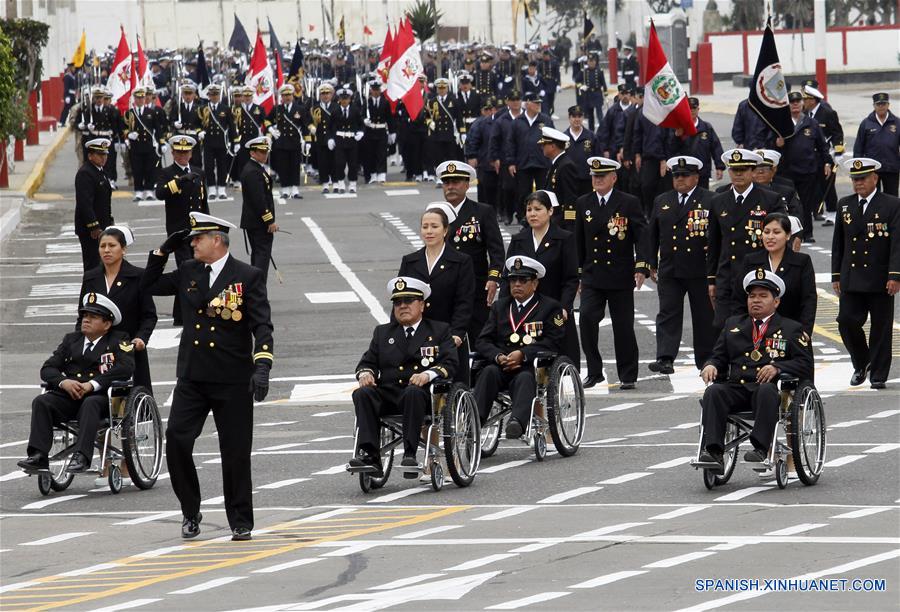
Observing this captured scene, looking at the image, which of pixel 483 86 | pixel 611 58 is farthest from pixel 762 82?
pixel 611 58

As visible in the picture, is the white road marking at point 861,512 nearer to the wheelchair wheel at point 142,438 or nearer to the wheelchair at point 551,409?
the wheelchair at point 551,409

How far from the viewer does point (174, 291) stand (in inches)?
515

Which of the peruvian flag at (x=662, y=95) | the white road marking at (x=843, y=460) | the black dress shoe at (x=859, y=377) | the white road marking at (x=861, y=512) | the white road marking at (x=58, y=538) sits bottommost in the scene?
the black dress shoe at (x=859, y=377)

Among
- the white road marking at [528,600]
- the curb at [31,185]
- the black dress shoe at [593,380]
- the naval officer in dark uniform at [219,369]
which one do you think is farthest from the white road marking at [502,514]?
the curb at [31,185]

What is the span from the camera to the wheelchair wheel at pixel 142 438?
13.8m

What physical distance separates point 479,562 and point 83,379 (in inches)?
172

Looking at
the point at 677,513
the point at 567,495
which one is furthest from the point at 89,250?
the point at 677,513

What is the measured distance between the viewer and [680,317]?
1883 cm

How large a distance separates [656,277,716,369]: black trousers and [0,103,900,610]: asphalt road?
Result: 0.30m

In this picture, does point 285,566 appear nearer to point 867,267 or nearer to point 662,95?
point 867,267

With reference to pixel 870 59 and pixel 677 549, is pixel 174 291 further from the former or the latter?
pixel 870 59

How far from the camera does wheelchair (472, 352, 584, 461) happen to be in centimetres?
1445

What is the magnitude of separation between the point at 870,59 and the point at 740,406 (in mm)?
66523

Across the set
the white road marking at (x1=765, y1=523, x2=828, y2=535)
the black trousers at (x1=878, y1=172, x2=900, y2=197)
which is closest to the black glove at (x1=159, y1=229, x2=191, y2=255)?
the white road marking at (x1=765, y1=523, x2=828, y2=535)
